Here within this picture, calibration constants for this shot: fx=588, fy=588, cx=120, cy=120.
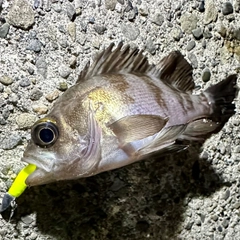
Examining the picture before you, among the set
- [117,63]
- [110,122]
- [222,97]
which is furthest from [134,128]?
[222,97]

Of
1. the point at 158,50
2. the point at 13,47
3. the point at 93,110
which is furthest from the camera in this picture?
the point at 158,50

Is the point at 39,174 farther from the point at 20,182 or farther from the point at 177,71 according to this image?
the point at 177,71

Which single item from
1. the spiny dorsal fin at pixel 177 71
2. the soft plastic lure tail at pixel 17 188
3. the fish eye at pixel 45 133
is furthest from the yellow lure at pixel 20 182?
the spiny dorsal fin at pixel 177 71

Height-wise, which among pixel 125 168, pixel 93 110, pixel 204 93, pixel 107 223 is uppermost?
pixel 93 110

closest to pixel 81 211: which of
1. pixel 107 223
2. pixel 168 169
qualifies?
pixel 107 223

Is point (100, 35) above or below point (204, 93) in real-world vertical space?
above

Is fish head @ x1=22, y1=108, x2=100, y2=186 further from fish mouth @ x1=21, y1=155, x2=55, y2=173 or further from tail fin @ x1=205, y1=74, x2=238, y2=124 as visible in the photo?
tail fin @ x1=205, y1=74, x2=238, y2=124

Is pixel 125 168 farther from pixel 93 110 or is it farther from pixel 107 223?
pixel 93 110
